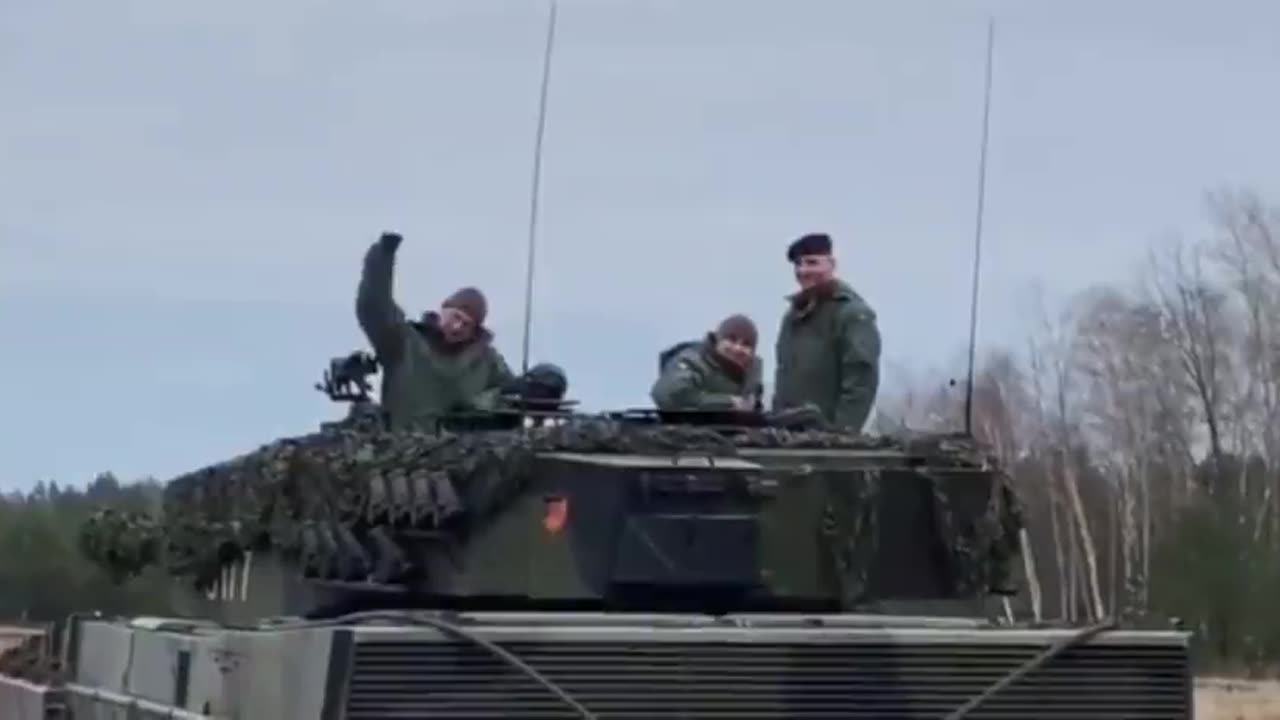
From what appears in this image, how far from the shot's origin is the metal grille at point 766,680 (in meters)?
10.3

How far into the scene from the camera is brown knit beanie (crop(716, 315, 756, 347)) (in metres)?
13.1

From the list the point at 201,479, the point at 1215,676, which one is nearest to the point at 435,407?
the point at 201,479

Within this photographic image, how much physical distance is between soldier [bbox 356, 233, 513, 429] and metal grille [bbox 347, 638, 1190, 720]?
331 centimetres

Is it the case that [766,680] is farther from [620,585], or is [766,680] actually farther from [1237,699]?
[1237,699]

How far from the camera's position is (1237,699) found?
44.8m

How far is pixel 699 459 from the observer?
39.3 ft

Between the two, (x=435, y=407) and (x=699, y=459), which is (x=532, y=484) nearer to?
(x=699, y=459)

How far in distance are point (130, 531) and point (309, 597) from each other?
324 cm

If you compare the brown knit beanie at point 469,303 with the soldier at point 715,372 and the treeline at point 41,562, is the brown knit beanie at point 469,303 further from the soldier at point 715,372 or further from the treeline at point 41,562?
the treeline at point 41,562

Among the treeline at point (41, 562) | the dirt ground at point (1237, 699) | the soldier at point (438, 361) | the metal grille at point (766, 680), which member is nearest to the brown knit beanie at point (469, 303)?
the soldier at point (438, 361)

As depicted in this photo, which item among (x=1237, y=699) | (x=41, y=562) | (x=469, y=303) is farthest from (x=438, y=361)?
(x=1237, y=699)

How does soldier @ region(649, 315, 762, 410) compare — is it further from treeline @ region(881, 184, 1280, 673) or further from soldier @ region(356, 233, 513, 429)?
treeline @ region(881, 184, 1280, 673)

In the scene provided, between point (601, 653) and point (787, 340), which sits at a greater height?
point (787, 340)

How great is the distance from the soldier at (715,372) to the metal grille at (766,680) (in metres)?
2.50
